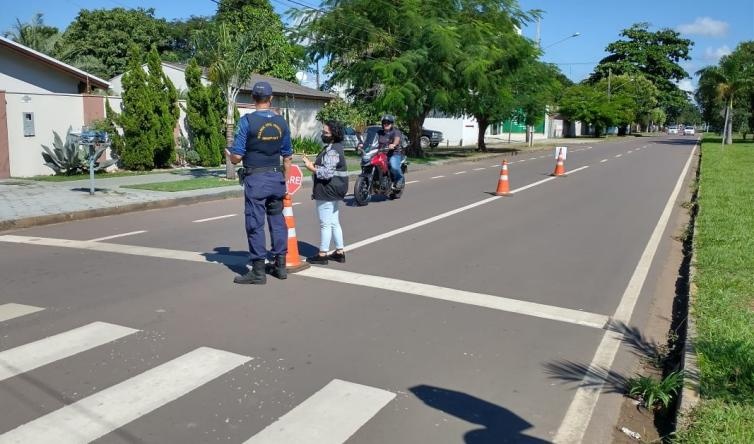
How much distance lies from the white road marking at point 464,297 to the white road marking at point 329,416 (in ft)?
7.55

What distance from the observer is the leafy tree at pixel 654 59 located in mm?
88125

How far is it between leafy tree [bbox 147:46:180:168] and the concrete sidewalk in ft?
7.26

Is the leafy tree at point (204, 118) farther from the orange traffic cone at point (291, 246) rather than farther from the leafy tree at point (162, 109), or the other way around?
the orange traffic cone at point (291, 246)

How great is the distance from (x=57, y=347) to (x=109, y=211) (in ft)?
25.3

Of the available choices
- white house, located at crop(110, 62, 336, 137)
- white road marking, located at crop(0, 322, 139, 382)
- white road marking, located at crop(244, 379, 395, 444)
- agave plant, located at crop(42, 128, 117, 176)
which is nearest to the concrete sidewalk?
agave plant, located at crop(42, 128, 117, 176)

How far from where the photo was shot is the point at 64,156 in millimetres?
17484

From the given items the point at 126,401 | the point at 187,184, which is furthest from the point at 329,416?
the point at 187,184

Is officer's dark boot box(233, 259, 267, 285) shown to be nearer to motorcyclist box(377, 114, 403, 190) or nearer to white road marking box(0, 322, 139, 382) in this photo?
white road marking box(0, 322, 139, 382)

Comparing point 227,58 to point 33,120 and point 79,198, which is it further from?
point 79,198

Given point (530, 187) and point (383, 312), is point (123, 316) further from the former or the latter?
point (530, 187)

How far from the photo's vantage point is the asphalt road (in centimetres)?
385

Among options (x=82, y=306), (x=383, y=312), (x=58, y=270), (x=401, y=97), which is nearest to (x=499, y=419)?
(x=383, y=312)

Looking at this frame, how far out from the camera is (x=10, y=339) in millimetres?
5062

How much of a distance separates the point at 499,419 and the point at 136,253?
19.3 feet
